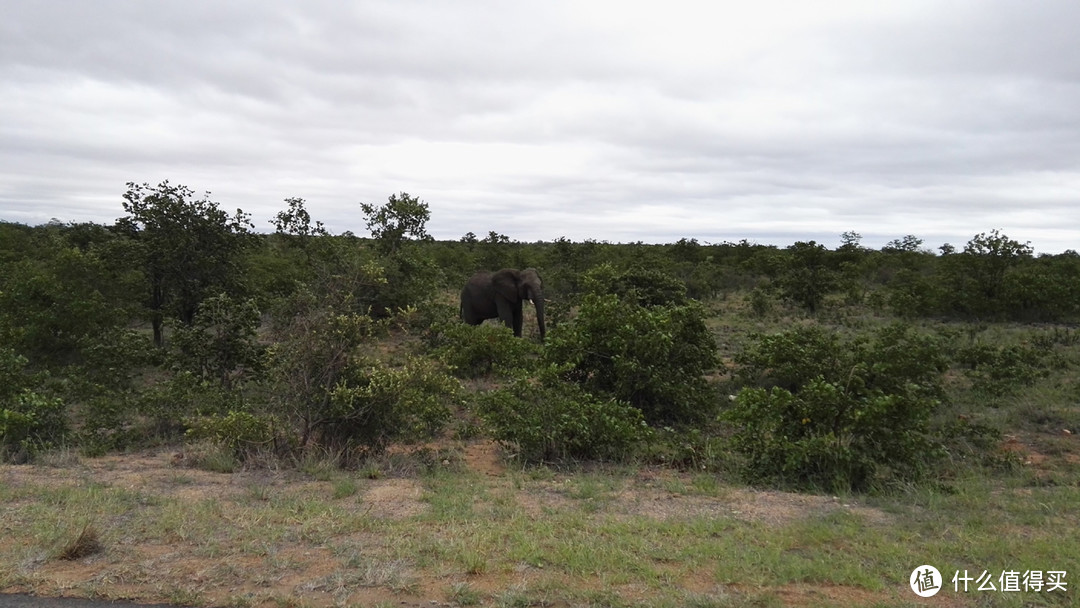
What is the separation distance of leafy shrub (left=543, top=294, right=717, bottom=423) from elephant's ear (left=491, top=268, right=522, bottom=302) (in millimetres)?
5687

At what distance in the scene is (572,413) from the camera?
24.3ft

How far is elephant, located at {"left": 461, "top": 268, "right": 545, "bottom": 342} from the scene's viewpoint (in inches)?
585

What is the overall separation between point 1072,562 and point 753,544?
70.5 inches

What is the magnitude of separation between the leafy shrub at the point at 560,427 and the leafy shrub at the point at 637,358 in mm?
1101

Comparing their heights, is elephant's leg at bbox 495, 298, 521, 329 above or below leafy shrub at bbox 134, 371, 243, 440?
above

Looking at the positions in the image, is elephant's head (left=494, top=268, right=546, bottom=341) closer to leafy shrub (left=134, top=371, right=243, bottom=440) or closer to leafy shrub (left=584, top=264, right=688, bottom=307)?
leafy shrub (left=584, top=264, right=688, bottom=307)

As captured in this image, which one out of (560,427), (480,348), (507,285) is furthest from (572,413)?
(507,285)

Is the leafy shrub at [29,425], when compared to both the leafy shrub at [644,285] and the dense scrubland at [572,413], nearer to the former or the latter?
the dense scrubland at [572,413]

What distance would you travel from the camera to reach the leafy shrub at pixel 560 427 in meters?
7.26

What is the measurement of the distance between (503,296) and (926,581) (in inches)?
466

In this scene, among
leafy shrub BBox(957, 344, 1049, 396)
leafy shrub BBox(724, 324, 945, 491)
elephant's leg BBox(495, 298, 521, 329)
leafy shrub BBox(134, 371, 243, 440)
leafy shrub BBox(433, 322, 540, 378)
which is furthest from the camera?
elephant's leg BBox(495, 298, 521, 329)

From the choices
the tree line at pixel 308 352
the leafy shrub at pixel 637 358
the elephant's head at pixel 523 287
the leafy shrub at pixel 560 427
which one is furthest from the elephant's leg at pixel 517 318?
the leafy shrub at pixel 560 427

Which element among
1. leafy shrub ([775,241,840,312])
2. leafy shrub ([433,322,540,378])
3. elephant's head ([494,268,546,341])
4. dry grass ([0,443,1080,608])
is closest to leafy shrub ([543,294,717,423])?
leafy shrub ([433,322,540,378])

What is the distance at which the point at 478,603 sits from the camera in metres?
3.81
